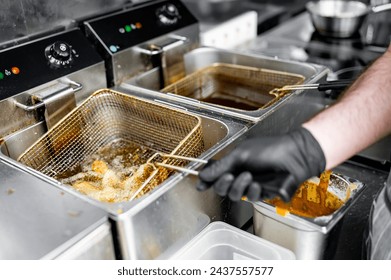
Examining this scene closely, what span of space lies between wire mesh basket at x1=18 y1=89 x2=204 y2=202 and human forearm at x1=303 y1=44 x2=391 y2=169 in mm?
428

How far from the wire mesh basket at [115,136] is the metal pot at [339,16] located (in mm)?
1495

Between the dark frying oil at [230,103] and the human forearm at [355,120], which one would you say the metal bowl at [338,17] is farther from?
the human forearm at [355,120]

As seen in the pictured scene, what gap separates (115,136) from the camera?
73.9 inches

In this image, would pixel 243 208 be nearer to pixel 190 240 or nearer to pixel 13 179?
pixel 190 240

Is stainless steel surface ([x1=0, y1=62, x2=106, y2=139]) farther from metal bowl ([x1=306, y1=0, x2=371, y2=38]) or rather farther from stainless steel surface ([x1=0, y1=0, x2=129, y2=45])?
metal bowl ([x1=306, y1=0, x2=371, y2=38])

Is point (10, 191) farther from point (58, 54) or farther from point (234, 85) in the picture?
point (234, 85)

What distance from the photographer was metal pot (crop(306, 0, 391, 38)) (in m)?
2.77

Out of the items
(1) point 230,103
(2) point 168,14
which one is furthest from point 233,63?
(2) point 168,14

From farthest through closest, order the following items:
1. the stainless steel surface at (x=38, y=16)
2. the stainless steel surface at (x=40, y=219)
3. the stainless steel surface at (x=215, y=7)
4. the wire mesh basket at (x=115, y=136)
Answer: the stainless steel surface at (x=215, y=7), the stainless steel surface at (x=38, y=16), the wire mesh basket at (x=115, y=136), the stainless steel surface at (x=40, y=219)

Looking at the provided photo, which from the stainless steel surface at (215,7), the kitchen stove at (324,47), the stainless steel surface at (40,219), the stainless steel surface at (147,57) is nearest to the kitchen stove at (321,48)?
the kitchen stove at (324,47)

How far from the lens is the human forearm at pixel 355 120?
4.38 ft

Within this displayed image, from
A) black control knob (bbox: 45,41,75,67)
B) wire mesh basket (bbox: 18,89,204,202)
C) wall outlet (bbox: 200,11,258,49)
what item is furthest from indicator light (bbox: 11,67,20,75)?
wall outlet (bbox: 200,11,258,49)

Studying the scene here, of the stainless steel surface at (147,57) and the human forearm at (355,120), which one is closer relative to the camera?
the human forearm at (355,120)

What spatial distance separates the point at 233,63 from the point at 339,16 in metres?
0.96
